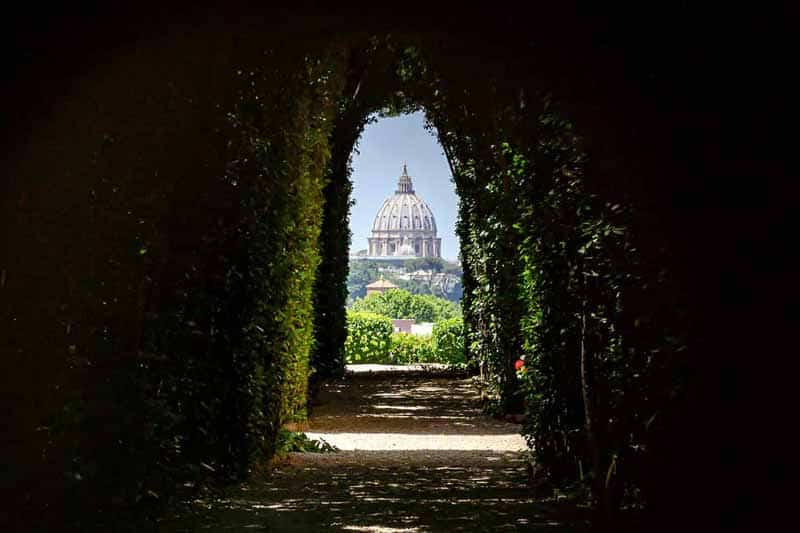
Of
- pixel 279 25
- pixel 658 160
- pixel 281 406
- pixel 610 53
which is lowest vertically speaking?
pixel 281 406

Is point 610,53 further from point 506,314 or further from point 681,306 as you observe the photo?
point 506,314

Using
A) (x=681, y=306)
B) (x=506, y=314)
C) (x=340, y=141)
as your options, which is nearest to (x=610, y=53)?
(x=681, y=306)

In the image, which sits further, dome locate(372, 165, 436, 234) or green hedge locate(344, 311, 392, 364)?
dome locate(372, 165, 436, 234)

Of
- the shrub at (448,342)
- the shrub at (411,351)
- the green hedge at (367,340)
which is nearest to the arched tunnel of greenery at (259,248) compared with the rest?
the shrub at (448,342)

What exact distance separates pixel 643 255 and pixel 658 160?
517mm

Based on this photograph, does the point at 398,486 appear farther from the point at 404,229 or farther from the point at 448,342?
the point at 404,229

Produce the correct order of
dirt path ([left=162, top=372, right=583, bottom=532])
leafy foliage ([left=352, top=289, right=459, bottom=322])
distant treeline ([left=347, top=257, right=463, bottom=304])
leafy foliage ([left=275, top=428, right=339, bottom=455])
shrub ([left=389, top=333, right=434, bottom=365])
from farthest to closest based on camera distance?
distant treeline ([left=347, top=257, right=463, bottom=304]) → leafy foliage ([left=352, top=289, right=459, bottom=322]) → shrub ([left=389, top=333, right=434, bottom=365]) → leafy foliage ([left=275, top=428, right=339, bottom=455]) → dirt path ([left=162, top=372, right=583, bottom=532])

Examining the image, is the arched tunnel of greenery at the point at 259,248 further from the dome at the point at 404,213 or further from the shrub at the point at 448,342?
the dome at the point at 404,213

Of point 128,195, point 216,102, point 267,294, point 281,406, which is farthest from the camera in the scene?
point 281,406

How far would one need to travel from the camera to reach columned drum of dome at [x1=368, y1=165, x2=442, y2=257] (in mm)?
151875

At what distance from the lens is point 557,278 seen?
22.4 feet

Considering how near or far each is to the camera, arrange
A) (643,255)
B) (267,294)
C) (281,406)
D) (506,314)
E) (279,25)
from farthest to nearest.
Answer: (506,314) → (281,406) → (267,294) → (279,25) → (643,255)

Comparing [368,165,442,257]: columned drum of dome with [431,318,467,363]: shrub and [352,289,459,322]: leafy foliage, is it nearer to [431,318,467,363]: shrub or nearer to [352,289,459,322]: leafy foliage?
[352,289,459,322]: leafy foliage

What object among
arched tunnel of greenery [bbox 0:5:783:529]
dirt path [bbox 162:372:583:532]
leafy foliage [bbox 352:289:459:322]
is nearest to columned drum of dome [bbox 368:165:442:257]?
leafy foliage [bbox 352:289:459:322]
